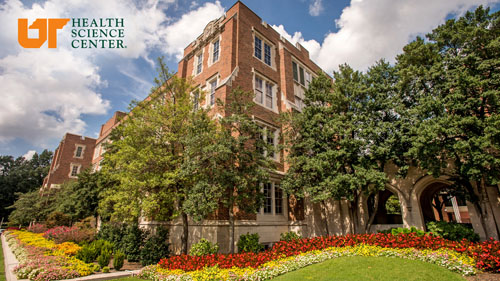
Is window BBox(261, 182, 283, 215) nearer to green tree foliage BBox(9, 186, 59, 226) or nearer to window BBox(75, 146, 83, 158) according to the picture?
green tree foliage BBox(9, 186, 59, 226)

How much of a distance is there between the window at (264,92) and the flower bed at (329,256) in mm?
Answer: 10137

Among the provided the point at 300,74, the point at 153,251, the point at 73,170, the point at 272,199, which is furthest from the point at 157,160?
the point at 73,170

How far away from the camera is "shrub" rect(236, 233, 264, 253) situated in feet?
39.7

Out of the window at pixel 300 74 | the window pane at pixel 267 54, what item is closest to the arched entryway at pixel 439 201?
the window at pixel 300 74

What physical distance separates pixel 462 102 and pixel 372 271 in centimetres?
835

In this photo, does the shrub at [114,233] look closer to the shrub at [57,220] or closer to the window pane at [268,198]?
the shrub at [57,220]

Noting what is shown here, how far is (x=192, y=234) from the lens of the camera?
44.2ft

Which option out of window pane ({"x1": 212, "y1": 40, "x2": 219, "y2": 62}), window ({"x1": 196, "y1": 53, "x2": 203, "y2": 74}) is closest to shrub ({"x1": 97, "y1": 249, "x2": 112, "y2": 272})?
window pane ({"x1": 212, "y1": 40, "x2": 219, "y2": 62})

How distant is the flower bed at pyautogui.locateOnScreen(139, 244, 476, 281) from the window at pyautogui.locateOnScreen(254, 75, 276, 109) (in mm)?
10859

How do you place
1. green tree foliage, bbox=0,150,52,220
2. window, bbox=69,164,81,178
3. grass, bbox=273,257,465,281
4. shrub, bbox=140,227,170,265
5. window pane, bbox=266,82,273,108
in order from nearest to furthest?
grass, bbox=273,257,465,281, shrub, bbox=140,227,170,265, window pane, bbox=266,82,273,108, window, bbox=69,164,81,178, green tree foliage, bbox=0,150,52,220

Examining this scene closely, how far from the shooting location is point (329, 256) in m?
9.42

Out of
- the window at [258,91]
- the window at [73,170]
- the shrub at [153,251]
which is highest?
the window at [258,91]

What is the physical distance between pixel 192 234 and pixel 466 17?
685 inches

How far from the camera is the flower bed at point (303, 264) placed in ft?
25.3
